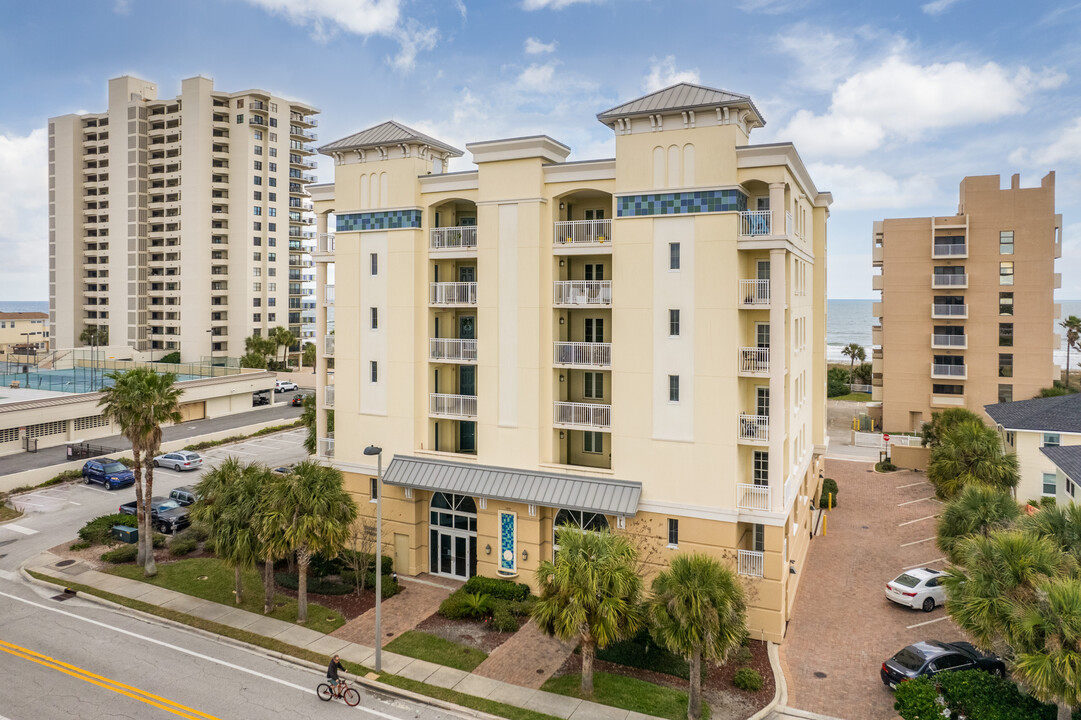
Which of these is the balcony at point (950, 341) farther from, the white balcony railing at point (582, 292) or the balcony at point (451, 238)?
the balcony at point (451, 238)

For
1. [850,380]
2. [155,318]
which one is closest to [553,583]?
[850,380]

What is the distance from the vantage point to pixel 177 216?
10725cm

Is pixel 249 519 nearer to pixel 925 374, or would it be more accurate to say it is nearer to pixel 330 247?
pixel 330 247

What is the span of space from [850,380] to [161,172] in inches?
4276

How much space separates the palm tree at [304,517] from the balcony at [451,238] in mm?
11154

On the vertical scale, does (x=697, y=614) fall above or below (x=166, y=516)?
above

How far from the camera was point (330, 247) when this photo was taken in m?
34.6

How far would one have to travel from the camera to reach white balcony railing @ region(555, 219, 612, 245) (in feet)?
94.2

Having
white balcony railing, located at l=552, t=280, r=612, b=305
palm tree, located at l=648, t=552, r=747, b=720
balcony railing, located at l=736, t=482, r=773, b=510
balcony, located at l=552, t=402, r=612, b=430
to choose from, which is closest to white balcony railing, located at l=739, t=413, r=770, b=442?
balcony railing, located at l=736, t=482, r=773, b=510

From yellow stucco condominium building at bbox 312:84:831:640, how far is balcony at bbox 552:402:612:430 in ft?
0.28

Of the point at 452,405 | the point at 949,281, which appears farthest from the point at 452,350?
the point at 949,281

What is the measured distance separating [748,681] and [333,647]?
14318 millimetres

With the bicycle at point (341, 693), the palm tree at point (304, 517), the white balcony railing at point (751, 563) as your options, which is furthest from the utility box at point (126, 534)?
the white balcony railing at point (751, 563)

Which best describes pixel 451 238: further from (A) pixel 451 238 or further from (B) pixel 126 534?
(B) pixel 126 534
